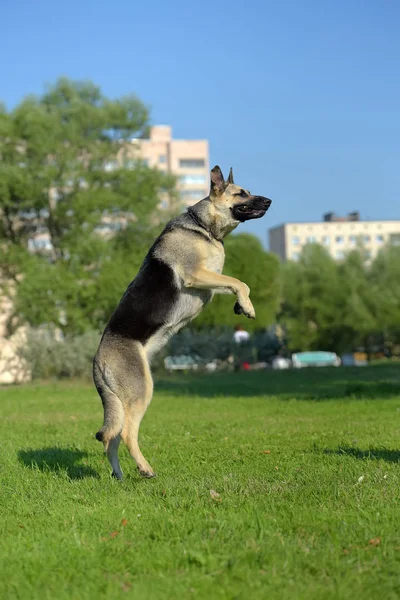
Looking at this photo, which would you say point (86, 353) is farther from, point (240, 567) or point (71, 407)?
point (240, 567)

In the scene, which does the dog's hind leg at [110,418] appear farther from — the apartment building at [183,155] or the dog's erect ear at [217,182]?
the apartment building at [183,155]

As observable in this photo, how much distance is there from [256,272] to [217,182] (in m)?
49.4

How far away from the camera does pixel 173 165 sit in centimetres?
13712

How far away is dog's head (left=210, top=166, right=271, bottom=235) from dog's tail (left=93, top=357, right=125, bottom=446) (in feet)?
6.34

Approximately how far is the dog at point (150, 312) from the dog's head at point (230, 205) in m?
0.07

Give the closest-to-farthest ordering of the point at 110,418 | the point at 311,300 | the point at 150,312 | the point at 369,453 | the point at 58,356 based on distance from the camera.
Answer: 1. the point at 110,418
2. the point at 150,312
3. the point at 369,453
4. the point at 58,356
5. the point at 311,300

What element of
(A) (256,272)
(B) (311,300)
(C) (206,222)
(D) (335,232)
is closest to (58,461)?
(C) (206,222)

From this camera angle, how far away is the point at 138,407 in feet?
24.1

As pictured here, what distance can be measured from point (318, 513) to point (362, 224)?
6200 inches

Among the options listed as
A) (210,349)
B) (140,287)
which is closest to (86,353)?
(210,349)

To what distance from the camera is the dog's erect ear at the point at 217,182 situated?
7.99 metres

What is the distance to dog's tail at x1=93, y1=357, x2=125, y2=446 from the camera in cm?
716

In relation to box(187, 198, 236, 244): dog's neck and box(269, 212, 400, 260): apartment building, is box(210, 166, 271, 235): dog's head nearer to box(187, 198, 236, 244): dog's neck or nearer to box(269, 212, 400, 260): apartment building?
box(187, 198, 236, 244): dog's neck

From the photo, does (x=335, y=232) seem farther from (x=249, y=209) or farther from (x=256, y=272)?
(x=249, y=209)
